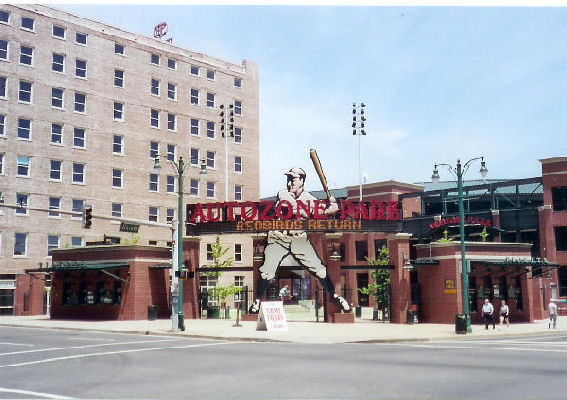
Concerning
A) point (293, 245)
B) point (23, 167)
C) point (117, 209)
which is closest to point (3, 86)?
point (23, 167)

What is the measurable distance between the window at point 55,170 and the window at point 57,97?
18.2 feet

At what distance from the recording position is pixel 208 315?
46.8 metres

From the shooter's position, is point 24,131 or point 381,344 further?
point 24,131

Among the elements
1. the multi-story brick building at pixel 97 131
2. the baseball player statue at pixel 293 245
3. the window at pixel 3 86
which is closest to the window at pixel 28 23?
the multi-story brick building at pixel 97 131

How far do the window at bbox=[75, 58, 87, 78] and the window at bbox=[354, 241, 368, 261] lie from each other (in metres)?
37.3

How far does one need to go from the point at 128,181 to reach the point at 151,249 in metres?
22.8

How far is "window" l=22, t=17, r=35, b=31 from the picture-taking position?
59.0 metres

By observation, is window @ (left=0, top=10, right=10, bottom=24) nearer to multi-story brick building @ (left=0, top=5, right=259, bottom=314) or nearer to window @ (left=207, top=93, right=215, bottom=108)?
multi-story brick building @ (left=0, top=5, right=259, bottom=314)

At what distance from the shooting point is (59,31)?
2434 inches

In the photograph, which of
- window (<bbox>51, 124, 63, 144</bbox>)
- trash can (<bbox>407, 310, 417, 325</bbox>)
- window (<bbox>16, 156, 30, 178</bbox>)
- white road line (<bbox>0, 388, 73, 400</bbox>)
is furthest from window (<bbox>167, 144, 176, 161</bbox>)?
white road line (<bbox>0, 388, 73, 400</bbox>)

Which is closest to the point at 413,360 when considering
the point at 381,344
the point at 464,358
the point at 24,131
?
the point at 464,358

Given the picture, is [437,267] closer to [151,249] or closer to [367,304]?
[151,249]

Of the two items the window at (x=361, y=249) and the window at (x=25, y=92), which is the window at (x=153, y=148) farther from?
the window at (x=361, y=249)

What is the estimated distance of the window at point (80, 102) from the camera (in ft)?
205
